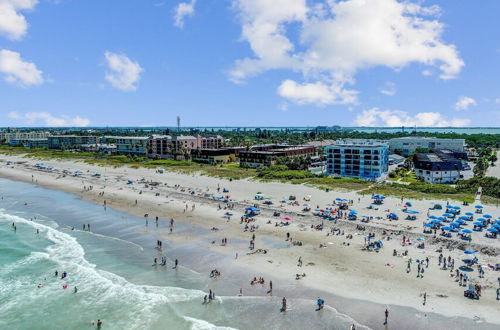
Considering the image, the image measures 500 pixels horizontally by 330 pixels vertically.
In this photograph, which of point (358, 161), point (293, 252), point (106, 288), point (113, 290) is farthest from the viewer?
point (358, 161)

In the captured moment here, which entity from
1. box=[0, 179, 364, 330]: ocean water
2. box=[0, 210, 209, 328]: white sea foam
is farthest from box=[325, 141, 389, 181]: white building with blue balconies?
box=[0, 210, 209, 328]: white sea foam

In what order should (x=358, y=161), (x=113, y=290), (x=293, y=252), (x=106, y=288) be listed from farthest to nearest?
(x=358, y=161) → (x=293, y=252) → (x=106, y=288) → (x=113, y=290)

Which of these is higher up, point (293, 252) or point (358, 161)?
point (358, 161)

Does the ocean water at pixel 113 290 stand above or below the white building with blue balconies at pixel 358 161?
below

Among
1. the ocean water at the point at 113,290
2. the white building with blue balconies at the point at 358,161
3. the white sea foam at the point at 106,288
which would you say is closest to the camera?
the ocean water at the point at 113,290

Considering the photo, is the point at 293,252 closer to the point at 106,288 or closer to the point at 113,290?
the point at 113,290

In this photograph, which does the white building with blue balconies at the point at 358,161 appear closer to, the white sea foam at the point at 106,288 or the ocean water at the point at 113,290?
the ocean water at the point at 113,290

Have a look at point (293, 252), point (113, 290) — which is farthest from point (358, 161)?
Result: point (113, 290)

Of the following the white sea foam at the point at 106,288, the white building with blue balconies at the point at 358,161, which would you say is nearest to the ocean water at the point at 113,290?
the white sea foam at the point at 106,288
